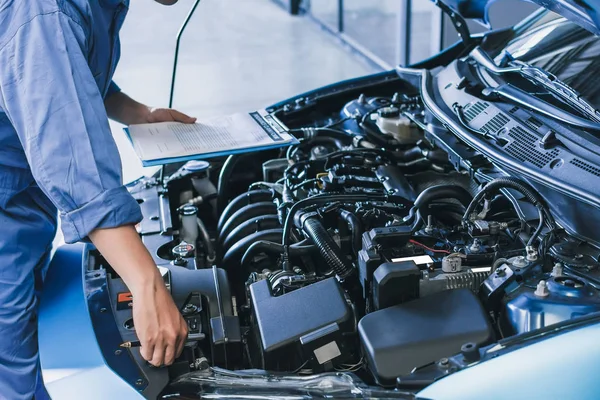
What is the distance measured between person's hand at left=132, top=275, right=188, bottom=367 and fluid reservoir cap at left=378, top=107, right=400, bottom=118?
1425 mm

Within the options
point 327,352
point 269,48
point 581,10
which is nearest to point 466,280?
point 327,352

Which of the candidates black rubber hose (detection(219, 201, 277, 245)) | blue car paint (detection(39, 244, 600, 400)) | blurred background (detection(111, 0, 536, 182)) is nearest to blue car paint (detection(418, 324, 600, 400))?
blue car paint (detection(39, 244, 600, 400))

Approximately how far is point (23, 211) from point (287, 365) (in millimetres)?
757

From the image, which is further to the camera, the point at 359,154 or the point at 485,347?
the point at 359,154

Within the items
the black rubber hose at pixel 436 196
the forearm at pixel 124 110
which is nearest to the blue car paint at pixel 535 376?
the black rubber hose at pixel 436 196

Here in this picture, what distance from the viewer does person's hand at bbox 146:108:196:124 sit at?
2246mm

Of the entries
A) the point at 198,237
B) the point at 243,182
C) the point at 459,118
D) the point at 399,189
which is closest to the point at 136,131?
the point at 198,237

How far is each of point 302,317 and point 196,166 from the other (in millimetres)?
1139

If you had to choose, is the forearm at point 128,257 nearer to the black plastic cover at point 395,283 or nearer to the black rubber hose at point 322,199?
the black plastic cover at point 395,283

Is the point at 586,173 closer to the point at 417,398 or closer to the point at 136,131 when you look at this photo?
the point at 417,398

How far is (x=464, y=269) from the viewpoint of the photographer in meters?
1.70

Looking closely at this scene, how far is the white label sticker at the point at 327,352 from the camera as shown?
154cm

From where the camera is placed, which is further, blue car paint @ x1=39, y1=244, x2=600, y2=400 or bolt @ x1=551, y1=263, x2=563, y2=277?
bolt @ x1=551, y1=263, x2=563, y2=277

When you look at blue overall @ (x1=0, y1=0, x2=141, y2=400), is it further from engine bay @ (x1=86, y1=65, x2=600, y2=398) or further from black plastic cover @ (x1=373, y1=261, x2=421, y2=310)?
black plastic cover @ (x1=373, y1=261, x2=421, y2=310)
